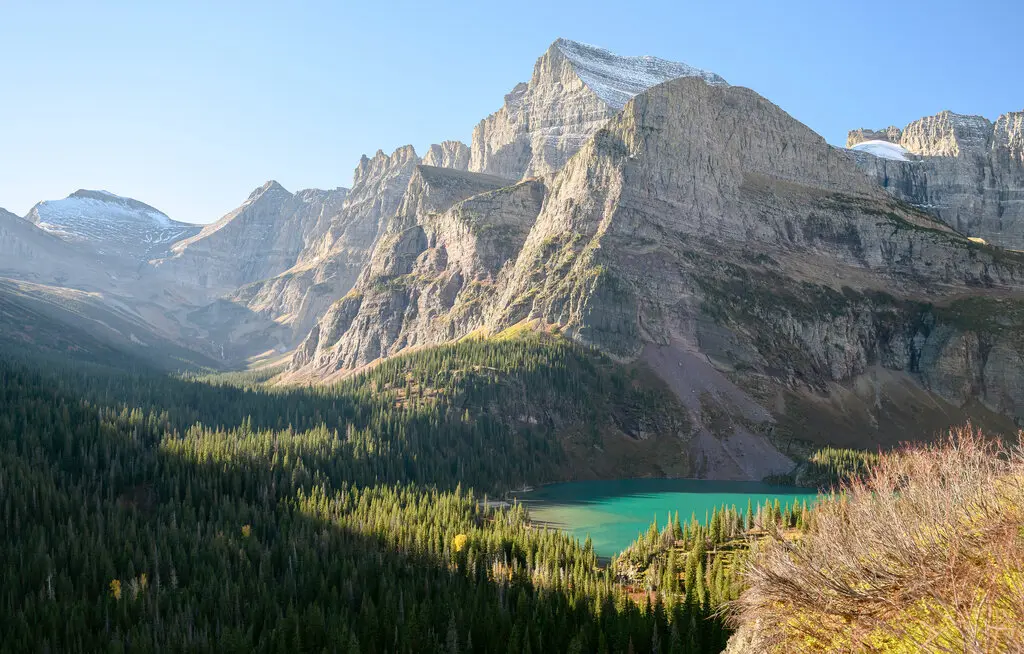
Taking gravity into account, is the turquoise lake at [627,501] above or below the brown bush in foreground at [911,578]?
below

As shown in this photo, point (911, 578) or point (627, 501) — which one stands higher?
point (911, 578)

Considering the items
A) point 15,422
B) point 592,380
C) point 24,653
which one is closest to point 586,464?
point 592,380

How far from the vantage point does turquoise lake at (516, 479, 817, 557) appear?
12550 centimetres

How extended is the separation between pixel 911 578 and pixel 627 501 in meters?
123

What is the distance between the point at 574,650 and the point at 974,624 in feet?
136

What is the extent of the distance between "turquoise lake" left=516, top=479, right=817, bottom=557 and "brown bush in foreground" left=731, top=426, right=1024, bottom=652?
72269 mm

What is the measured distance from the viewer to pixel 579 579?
81375mm

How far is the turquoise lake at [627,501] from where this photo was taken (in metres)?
126

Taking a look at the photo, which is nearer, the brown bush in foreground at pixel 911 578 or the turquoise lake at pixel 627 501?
the brown bush in foreground at pixel 911 578

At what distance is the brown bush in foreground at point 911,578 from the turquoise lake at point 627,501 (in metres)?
72.3

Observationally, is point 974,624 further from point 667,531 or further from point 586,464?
point 586,464

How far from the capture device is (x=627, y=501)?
152250 millimetres

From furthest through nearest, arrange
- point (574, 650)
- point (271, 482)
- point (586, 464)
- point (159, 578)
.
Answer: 1. point (586, 464)
2. point (271, 482)
3. point (159, 578)
4. point (574, 650)

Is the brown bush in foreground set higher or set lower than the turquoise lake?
higher
